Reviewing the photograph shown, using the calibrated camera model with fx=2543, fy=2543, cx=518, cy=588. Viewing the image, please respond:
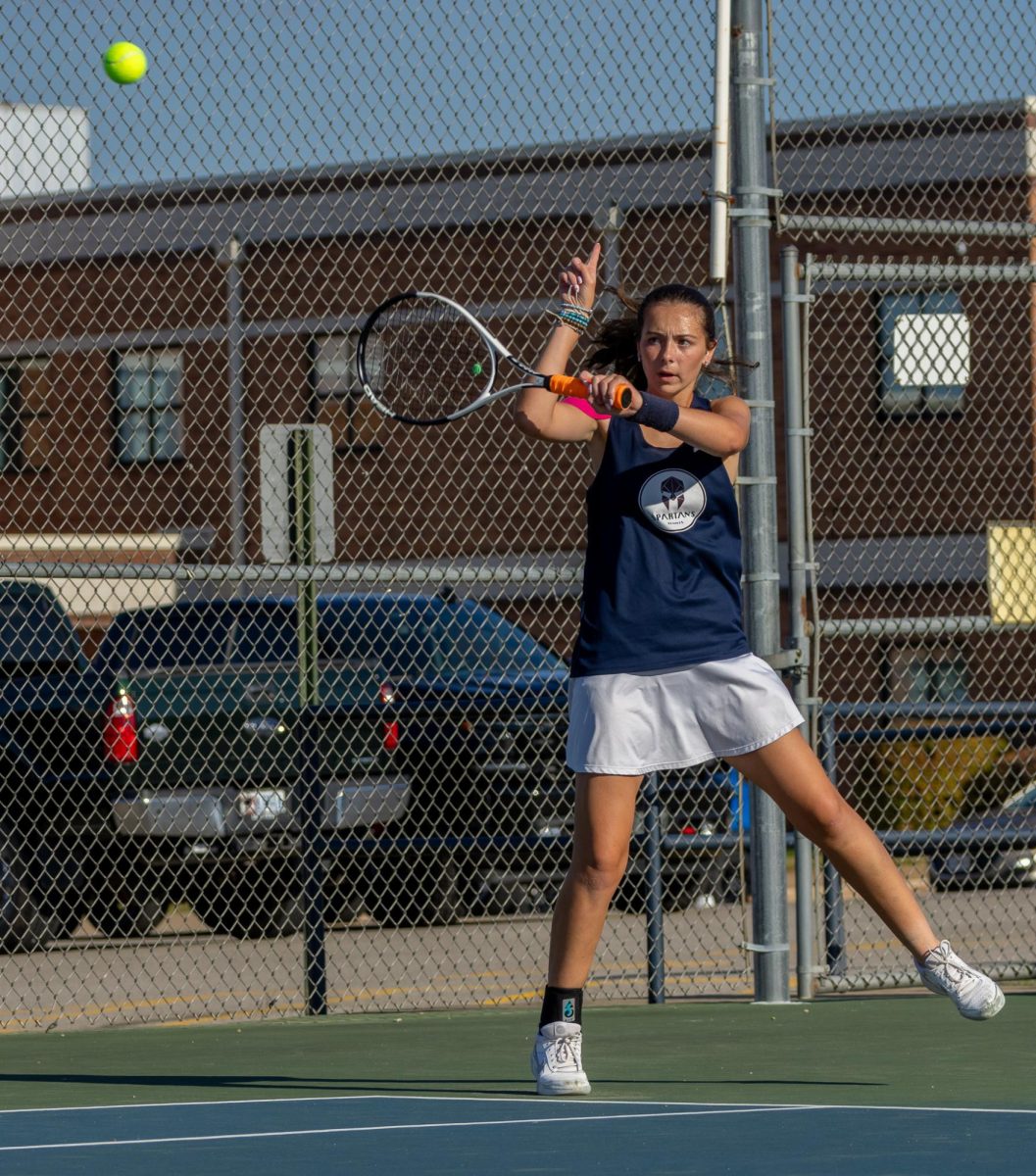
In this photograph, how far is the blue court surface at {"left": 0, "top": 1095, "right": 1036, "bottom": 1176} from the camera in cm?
482

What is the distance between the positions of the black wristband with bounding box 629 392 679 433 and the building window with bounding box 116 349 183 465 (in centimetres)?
2362

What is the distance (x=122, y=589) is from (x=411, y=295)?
15.0 meters

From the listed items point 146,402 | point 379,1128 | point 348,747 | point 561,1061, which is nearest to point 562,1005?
point 561,1061

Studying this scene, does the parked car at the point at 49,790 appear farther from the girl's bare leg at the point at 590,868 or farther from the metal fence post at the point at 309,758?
the girl's bare leg at the point at 590,868

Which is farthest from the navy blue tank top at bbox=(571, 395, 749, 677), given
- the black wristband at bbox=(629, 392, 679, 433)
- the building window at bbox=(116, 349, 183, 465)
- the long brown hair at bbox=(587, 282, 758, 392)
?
the building window at bbox=(116, 349, 183, 465)

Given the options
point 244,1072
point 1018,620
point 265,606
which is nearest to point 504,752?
point 265,606

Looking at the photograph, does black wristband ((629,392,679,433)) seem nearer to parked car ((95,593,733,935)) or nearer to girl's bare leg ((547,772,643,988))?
girl's bare leg ((547,772,643,988))

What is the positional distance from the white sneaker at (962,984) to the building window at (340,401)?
1052 cm

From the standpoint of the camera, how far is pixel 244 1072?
22.0 feet

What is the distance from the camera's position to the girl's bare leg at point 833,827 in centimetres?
602

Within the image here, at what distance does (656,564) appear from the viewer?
19.8ft

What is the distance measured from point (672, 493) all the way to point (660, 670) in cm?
43

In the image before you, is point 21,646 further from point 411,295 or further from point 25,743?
point 411,295

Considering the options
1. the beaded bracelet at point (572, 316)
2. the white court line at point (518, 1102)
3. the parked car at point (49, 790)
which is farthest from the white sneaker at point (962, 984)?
the parked car at point (49, 790)
